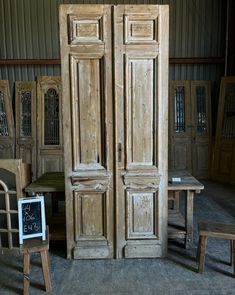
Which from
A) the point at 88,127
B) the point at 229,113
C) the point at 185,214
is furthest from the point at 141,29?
the point at 229,113

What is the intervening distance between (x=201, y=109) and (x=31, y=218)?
4854 mm

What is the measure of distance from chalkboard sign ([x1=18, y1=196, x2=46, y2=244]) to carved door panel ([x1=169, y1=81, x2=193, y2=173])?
4.26 metres

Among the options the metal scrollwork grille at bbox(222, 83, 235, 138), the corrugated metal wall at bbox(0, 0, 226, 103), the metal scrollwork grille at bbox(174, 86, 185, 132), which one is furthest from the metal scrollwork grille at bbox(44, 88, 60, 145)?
the metal scrollwork grille at bbox(222, 83, 235, 138)

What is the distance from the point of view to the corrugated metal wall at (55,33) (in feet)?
20.9

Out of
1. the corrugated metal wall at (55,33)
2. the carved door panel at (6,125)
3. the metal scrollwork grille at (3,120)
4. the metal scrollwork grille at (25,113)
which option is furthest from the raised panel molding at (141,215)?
the corrugated metal wall at (55,33)

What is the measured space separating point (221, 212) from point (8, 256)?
116 inches

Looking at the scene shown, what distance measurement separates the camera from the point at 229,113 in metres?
6.16

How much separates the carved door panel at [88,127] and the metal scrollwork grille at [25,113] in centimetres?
382

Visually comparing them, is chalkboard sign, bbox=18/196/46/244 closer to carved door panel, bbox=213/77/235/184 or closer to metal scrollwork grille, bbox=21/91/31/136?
metal scrollwork grille, bbox=21/91/31/136

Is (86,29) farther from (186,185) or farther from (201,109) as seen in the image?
(201,109)

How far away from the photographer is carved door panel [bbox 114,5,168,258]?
2.73 metres

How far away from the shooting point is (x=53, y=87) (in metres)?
6.28

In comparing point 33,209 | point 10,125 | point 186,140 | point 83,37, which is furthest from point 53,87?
point 33,209

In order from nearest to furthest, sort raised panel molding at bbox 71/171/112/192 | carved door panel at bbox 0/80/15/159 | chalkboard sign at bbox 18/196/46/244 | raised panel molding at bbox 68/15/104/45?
chalkboard sign at bbox 18/196/46/244 < raised panel molding at bbox 68/15/104/45 < raised panel molding at bbox 71/171/112/192 < carved door panel at bbox 0/80/15/159
